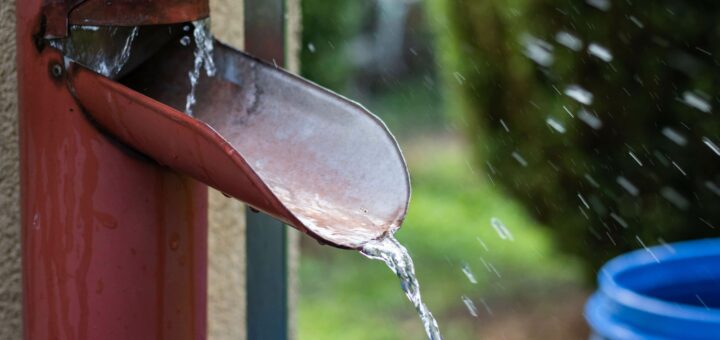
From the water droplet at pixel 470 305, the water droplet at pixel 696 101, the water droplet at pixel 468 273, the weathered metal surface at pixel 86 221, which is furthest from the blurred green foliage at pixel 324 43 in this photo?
the weathered metal surface at pixel 86 221

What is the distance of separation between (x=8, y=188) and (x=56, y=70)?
264mm

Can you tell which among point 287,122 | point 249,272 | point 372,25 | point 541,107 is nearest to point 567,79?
point 541,107

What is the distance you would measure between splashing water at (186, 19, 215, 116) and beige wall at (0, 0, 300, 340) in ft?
0.71

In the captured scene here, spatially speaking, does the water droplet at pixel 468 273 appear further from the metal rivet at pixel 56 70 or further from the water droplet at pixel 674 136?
the metal rivet at pixel 56 70

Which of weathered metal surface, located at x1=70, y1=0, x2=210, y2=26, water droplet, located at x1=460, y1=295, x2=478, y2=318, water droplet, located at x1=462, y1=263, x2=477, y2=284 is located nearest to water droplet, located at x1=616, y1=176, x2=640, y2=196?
water droplet, located at x1=460, y1=295, x2=478, y2=318

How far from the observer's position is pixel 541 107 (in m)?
Result: 4.12

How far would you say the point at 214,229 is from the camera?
62.1 inches

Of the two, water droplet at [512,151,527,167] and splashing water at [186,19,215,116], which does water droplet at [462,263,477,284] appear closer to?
water droplet at [512,151,527,167]

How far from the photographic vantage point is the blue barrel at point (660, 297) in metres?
1.60

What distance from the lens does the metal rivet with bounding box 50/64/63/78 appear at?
3.17ft

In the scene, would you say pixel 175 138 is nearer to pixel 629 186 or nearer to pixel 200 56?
pixel 200 56

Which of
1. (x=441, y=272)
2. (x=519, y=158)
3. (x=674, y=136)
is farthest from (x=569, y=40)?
(x=441, y=272)

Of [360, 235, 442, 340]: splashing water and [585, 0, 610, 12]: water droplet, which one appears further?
[585, 0, 610, 12]: water droplet

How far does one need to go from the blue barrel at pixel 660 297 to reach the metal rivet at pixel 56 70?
1039 millimetres
